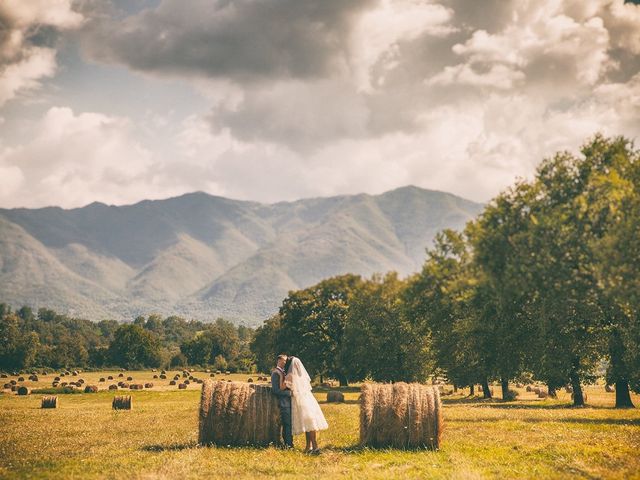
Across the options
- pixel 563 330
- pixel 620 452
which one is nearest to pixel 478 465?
pixel 620 452

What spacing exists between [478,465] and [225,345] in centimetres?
13779

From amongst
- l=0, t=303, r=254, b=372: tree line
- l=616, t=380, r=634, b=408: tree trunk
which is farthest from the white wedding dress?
l=0, t=303, r=254, b=372: tree line

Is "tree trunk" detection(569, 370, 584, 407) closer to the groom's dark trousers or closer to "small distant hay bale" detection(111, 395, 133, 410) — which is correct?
the groom's dark trousers

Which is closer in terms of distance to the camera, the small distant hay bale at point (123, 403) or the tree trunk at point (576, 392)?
the small distant hay bale at point (123, 403)

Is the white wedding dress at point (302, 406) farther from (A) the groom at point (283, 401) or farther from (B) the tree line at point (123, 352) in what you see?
(B) the tree line at point (123, 352)

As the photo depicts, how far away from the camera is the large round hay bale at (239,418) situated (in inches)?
673

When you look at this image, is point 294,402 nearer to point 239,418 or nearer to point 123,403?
point 239,418

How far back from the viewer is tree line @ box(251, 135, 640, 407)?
16.8 m

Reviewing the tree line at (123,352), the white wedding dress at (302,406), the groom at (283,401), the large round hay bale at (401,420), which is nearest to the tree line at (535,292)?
the large round hay bale at (401,420)

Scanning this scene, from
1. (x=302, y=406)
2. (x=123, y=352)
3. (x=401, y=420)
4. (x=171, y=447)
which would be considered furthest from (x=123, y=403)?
(x=123, y=352)

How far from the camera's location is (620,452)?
570 inches

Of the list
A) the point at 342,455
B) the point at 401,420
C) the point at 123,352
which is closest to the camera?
the point at 342,455

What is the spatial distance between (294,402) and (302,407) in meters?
0.41

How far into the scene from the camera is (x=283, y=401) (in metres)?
17.2
